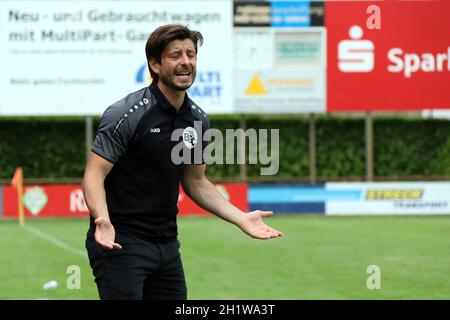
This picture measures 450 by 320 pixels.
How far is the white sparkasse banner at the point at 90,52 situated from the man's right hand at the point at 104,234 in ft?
59.0

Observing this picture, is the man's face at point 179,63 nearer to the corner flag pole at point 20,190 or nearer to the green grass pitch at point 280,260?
the green grass pitch at point 280,260

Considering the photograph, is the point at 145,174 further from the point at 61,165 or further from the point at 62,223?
the point at 61,165

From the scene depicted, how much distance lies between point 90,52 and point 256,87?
4.26 metres

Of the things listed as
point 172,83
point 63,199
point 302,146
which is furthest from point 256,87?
point 172,83

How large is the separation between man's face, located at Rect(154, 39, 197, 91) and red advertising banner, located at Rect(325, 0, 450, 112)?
18.1 metres

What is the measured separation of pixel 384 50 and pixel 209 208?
59.4ft

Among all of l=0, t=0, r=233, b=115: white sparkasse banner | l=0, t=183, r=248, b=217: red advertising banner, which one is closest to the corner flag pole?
l=0, t=183, r=248, b=217: red advertising banner

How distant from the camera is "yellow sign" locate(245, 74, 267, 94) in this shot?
23453 mm

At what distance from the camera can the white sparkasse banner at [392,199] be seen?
23125 millimetres

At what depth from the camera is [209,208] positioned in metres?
6.12

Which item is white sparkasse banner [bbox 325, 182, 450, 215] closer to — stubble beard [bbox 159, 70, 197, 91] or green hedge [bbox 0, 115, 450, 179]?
green hedge [bbox 0, 115, 450, 179]

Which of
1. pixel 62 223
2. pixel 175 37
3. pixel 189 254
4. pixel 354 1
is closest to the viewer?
pixel 175 37

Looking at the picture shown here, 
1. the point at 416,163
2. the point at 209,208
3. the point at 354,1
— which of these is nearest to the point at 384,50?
the point at 354,1

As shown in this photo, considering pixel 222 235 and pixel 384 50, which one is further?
pixel 384 50
